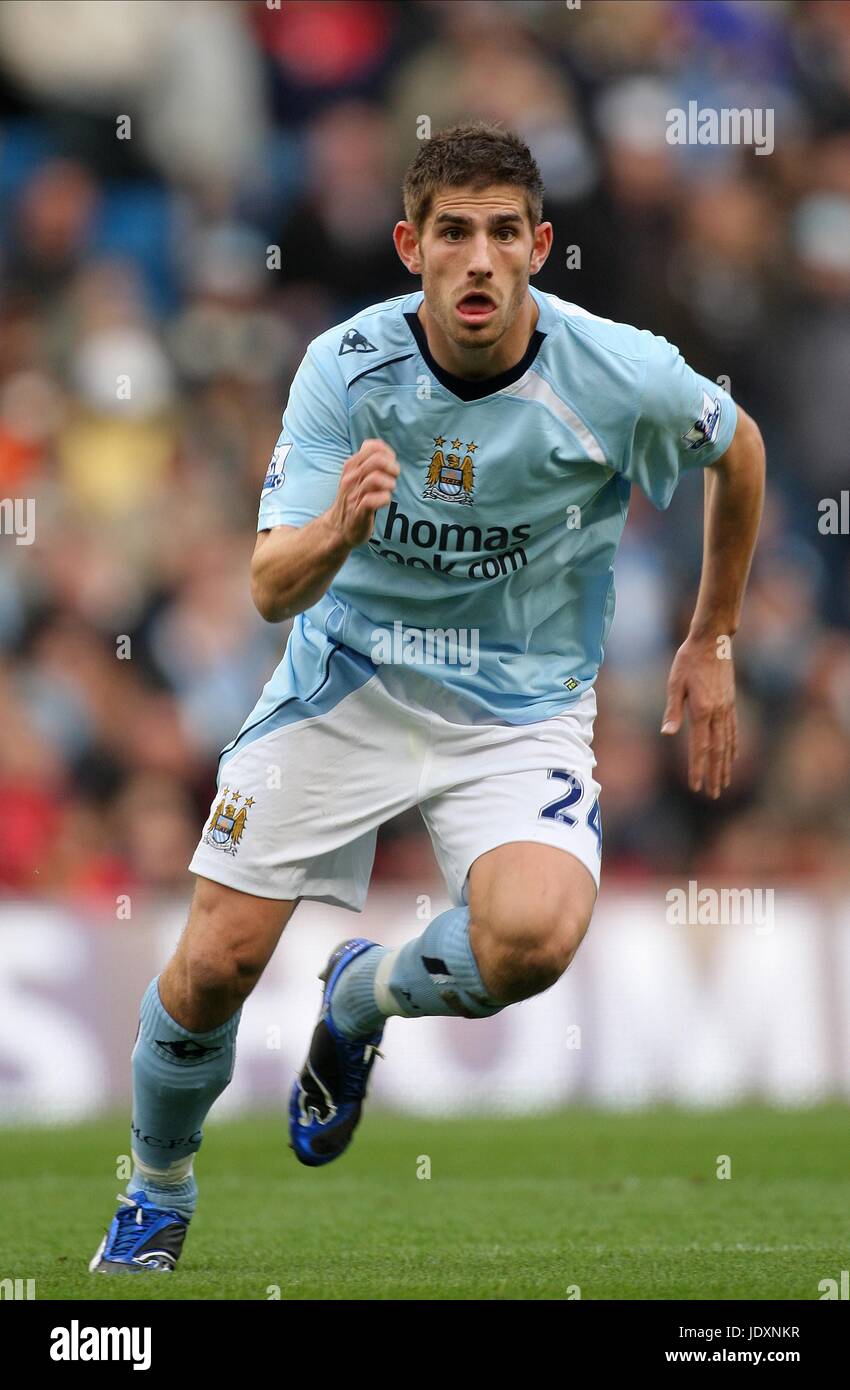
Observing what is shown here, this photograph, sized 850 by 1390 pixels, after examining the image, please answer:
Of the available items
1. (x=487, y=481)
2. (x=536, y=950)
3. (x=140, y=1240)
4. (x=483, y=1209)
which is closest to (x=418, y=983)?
(x=536, y=950)

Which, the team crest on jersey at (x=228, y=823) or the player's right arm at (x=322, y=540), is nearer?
the player's right arm at (x=322, y=540)

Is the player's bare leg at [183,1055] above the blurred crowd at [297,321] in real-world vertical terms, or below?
below

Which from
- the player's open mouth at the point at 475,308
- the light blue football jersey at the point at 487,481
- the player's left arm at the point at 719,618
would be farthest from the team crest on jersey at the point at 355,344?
the player's left arm at the point at 719,618

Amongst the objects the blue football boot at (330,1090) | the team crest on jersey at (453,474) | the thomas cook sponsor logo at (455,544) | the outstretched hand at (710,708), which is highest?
the team crest on jersey at (453,474)

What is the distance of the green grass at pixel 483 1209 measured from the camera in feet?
16.0

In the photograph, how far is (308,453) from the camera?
4887 millimetres

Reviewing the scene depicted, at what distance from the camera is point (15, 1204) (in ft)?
21.1

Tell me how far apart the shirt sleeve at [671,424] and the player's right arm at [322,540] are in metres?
0.83

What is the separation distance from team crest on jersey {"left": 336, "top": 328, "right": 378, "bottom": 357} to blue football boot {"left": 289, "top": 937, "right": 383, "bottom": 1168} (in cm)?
160

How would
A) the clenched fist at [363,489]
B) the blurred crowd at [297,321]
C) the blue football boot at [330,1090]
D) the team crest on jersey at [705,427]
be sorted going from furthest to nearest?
the blurred crowd at [297,321] → the blue football boot at [330,1090] → the team crest on jersey at [705,427] → the clenched fist at [363,489]

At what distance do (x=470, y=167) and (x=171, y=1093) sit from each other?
7.60 feet

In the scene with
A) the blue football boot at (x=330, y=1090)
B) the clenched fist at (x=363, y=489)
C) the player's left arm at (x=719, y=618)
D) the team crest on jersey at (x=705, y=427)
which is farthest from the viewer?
the blue football boot at (x=330, y=1090)

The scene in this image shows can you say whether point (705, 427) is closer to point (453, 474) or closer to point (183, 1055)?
point (453, 474)
